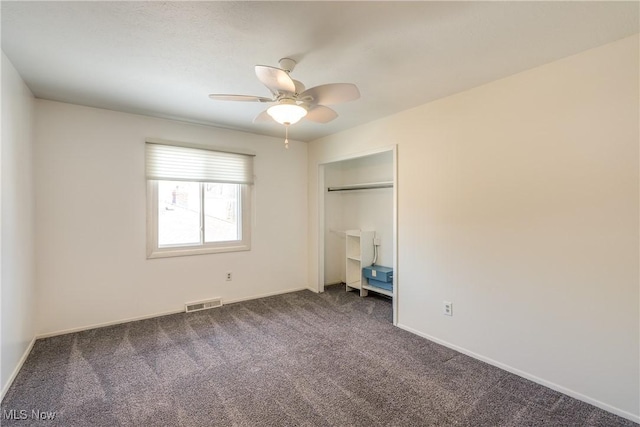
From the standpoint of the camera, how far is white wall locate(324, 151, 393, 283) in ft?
14.4

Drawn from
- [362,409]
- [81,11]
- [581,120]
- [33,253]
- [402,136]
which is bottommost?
[362,409]

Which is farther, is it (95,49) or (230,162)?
(230,162)

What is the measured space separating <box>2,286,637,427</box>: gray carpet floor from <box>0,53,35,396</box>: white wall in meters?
0.24

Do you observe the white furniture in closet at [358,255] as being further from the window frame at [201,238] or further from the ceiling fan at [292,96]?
the ceiling fan at [292,96]

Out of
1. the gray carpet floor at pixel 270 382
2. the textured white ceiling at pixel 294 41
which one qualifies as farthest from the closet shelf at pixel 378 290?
the textured white ceiling at pixel 294 41

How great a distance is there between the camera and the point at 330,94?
190 centimetres

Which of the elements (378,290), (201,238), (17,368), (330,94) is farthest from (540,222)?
(17,368)

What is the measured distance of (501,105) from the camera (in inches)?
93.5

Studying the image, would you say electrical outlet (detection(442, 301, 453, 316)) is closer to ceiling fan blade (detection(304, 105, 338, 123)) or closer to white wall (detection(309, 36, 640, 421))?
white wall (detection(309, 36, 640, 421))

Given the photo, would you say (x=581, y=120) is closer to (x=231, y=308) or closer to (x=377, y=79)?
(x=377, y=79)

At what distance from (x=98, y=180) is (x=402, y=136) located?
3.40 meters

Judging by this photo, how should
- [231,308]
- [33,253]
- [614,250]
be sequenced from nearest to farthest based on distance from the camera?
[614,250]
[33,253]
[231,308]

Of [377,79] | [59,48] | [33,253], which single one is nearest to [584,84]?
[377,79]

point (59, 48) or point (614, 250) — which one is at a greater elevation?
point (59, 48)
